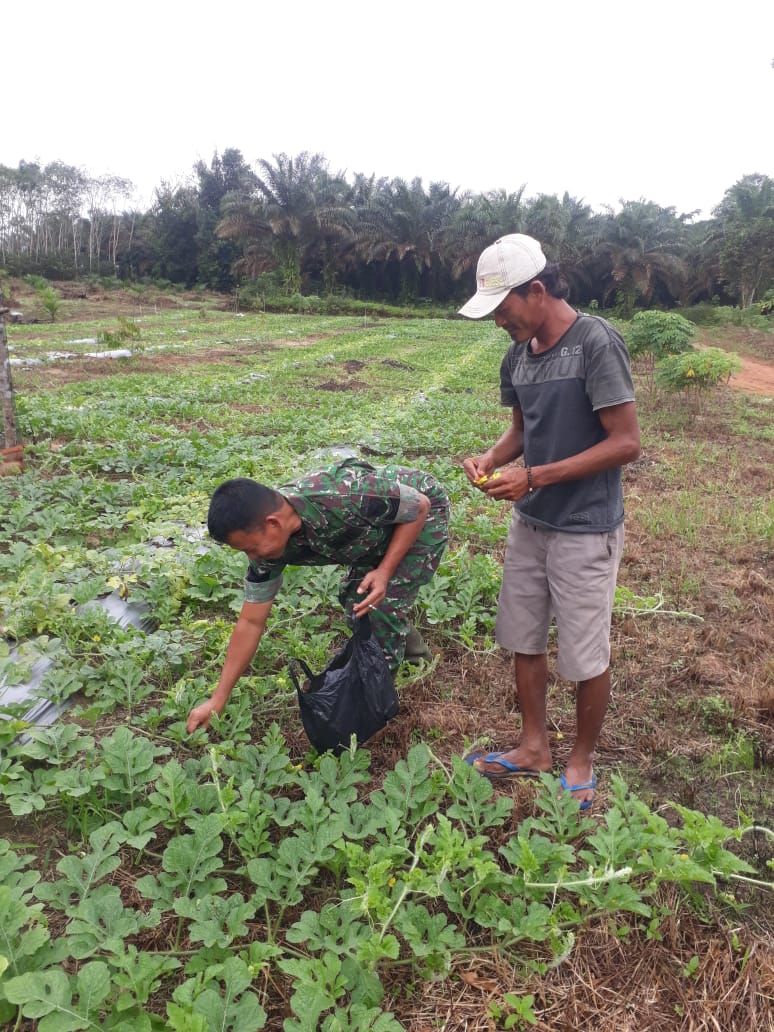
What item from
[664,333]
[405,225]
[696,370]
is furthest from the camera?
[405,225]

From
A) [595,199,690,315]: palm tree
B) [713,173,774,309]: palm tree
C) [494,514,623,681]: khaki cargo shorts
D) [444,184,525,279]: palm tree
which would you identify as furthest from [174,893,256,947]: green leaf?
[595,199,690,315]: palm tree

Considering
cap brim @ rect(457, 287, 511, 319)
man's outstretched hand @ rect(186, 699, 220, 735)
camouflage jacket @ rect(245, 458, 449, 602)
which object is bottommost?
man's outstretched hand @ rect(186, 699, 220, 735)

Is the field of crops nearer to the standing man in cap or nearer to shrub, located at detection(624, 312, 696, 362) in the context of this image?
the standing man in cap

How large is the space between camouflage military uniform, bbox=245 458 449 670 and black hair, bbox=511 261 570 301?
0.79 m

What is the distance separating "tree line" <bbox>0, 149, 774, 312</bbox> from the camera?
3650 cm

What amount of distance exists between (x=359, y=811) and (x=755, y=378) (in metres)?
17.6

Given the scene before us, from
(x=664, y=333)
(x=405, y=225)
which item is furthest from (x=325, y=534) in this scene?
(x=405, y=225)

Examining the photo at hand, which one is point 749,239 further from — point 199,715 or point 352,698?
point 199,715

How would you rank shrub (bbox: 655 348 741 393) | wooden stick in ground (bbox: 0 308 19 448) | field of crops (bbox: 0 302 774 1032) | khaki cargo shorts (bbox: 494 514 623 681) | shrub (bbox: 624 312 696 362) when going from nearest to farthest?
1. field of crops (bbox: 0 302 774 1032)
2. khaki cargo shorts (bbox: 494 514 623 681)
3. wooden stick in ground (bbox: 0 308 19 448)
4. shrub (bbox: 655 348 741 393)
5. shrub (bbox: 624 312 696 362)

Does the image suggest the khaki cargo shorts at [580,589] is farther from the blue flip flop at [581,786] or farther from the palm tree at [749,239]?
the palm tree at [749,239]

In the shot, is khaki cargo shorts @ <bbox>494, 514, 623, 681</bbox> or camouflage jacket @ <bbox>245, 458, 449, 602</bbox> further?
camouflage jacket @ <bbox>245, 458, 449, 602</bbox>

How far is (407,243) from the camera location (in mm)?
39406

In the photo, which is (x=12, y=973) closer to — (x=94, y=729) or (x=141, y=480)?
(x=94, y=729)

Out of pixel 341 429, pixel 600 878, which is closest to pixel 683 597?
pixel 600 878
